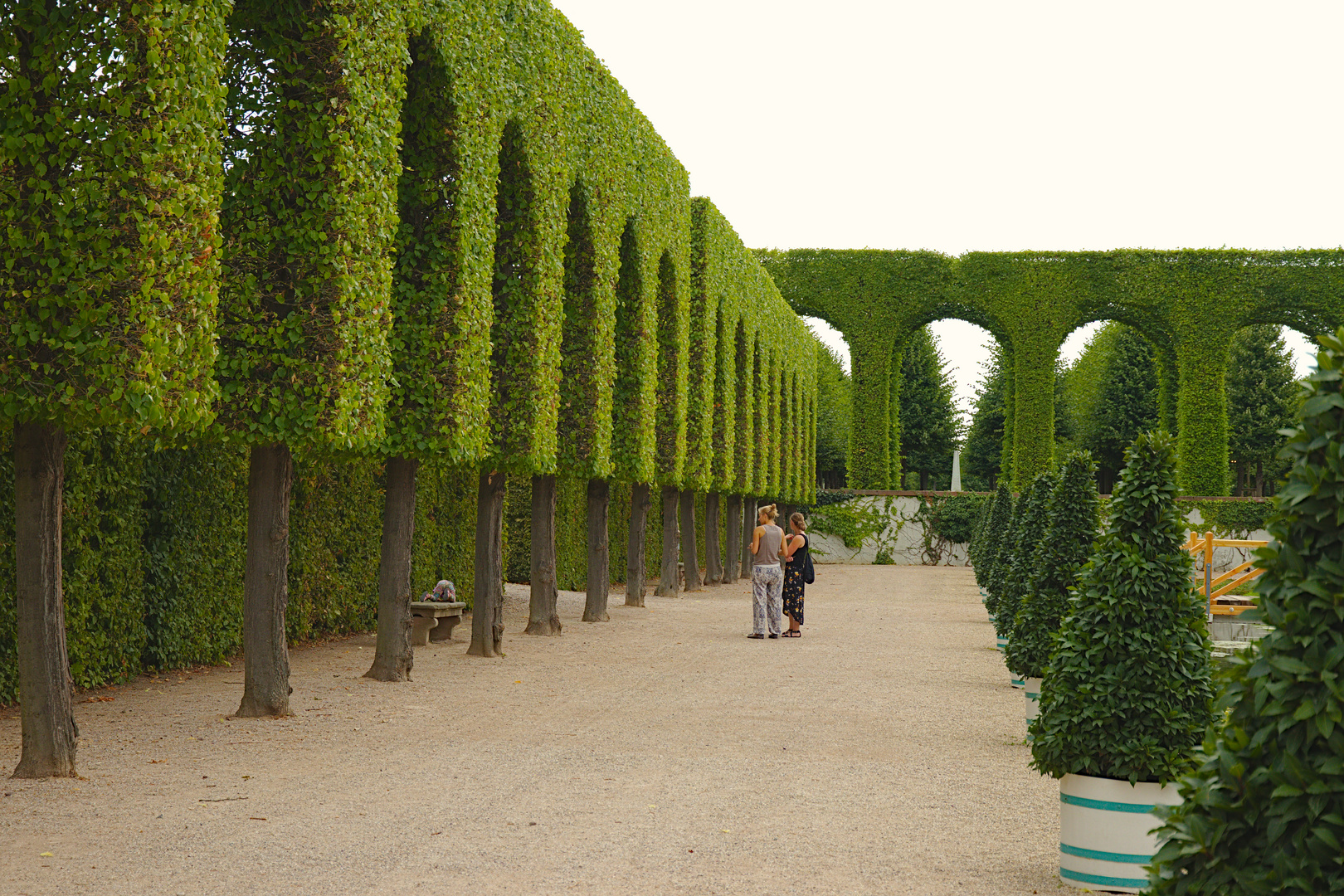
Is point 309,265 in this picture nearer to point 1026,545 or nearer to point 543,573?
point 1026,545

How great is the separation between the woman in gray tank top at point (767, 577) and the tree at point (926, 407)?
54.7 meters

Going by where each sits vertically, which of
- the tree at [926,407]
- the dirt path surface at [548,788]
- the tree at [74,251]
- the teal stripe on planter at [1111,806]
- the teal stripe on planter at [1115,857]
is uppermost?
the tree at [926,407]

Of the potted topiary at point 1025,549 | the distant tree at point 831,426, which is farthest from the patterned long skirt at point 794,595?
the distant tree at point 831,426

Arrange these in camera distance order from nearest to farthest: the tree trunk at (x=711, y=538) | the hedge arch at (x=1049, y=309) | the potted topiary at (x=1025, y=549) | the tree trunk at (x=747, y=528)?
1. the potted topiary at (x=1025, y=549)
2. the tree trunk at (x=711, y=538)
3. the tree trunk at (x=747, y=528)
4. the hedge arch at (x=1049, y=309)

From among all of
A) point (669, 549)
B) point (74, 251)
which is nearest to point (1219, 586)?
point (669, 549)

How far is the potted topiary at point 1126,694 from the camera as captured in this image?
5.59 m

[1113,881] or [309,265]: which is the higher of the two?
[309,265]

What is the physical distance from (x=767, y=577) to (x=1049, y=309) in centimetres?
3560

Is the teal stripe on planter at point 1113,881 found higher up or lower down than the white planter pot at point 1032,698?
lower down

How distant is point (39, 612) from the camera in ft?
25.3

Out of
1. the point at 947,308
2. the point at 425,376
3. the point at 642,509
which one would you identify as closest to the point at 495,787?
the point at 425,376

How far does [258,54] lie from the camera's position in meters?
10.4

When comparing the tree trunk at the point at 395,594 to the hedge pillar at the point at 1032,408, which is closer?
the tree trunk at the point at 395,594

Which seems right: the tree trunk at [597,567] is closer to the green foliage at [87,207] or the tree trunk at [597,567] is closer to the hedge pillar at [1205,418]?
the green foliage at [87,207]
